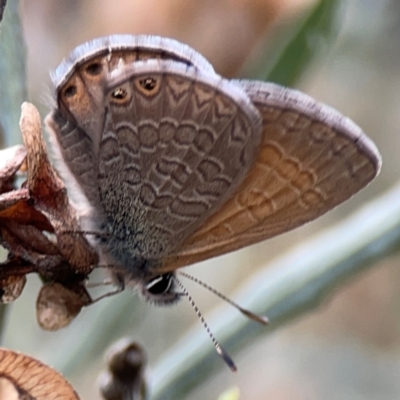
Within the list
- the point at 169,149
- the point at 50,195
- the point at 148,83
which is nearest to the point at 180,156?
the point at 169,149

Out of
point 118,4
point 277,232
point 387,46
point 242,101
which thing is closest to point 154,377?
point 277,232

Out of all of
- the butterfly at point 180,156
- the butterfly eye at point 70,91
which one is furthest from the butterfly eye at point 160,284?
the butterfly eye at point 70,91

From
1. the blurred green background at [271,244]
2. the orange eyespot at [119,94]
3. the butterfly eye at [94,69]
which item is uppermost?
the butterfly eye at [94,69]

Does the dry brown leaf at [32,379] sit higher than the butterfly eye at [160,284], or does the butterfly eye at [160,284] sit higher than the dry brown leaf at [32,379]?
the dry brown leaf at [32,379]

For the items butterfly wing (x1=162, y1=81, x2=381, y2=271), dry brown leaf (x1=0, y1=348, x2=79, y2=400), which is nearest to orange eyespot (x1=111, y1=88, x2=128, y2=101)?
butterfly wing (x1=162, y1=81, x2=381, y2=271)

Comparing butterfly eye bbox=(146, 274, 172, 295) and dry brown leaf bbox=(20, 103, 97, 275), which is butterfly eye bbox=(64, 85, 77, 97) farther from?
butterfly eye bbox=(146, 274, 172, 295)

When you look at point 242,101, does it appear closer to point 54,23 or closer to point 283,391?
point 54,23

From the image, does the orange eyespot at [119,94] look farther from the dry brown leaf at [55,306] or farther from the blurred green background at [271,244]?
the blurred green background at [271,244]

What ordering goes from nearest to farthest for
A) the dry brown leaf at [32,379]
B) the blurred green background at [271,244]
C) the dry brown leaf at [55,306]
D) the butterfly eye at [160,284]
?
the dry brown leaf at [32,379] < the dry brown leaf at [55,306] < the butterfly eye at [160,284] < the blurred green background at [271,244]
